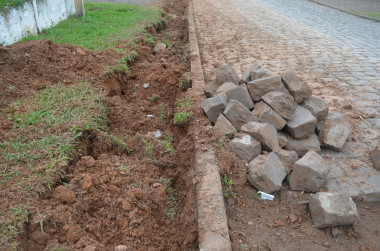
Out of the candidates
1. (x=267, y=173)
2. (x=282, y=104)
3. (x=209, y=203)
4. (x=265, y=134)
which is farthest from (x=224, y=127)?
(x=209, y=203)

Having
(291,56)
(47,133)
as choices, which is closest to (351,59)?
(291,56)

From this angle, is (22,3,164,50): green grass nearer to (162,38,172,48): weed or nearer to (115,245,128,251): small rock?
(162,38,172,48): weed

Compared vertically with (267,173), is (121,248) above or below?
below

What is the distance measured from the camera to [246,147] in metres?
3.54

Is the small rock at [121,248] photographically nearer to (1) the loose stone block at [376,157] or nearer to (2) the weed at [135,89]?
(1) the loose stone block at [376,157]

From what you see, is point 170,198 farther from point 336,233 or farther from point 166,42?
point 166,42

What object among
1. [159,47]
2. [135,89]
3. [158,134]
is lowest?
[158,134]

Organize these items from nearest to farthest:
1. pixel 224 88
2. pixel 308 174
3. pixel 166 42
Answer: pixel 308 174 → pixel 224 88 → pixel 166 42

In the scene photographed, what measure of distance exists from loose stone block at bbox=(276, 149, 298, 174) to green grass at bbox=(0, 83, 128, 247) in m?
2.03

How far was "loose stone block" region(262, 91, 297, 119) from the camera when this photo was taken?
12.7 ft

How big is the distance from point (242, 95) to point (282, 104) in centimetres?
58

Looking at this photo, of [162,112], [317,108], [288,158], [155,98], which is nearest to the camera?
[288,158]

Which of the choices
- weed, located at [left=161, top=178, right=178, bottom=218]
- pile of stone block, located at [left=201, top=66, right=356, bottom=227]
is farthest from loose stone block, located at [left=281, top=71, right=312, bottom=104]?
weed, located at [left=161, top=178, right=178, bottom=218]

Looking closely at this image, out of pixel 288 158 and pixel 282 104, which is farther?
pixel 282 104
